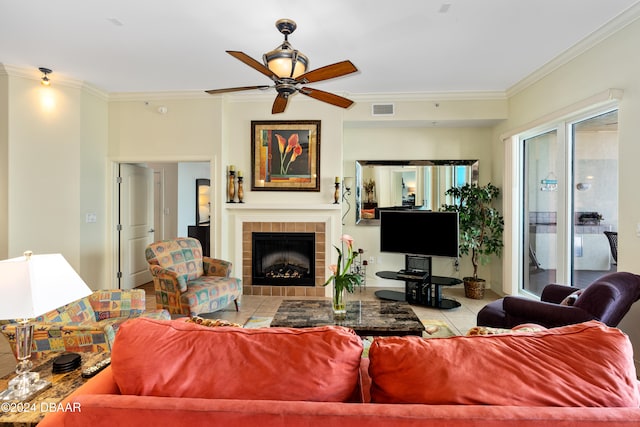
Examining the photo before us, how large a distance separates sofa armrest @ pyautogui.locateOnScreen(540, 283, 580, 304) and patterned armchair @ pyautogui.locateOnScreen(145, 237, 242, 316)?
10.4 ft

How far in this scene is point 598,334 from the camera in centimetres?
104

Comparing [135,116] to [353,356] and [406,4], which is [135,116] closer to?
[406,4]

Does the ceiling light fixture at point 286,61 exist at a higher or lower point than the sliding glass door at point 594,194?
higher

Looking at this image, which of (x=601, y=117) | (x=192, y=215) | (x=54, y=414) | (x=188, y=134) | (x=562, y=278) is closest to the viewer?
(x=54, y=414)

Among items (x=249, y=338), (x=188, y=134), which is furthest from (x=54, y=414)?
(x=188, y=134)

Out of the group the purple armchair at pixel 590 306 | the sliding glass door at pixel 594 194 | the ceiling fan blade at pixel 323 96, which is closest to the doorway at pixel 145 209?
the ceiling fan blade at pixel 323 96

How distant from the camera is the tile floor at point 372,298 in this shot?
357 cm

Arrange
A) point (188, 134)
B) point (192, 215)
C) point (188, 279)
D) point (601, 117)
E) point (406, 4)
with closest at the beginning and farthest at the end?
point (406, 4), point (601, 117), point (188, 279), point (188, 134), point (192, 215)

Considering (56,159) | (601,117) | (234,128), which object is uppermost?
(234,128)

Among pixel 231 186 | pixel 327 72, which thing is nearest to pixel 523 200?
pixel 327 72

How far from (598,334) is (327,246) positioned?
3.87 meters

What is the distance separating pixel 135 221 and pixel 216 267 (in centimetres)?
199

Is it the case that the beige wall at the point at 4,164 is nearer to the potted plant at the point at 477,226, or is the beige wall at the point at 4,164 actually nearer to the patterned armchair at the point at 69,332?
the patterned armchair at the point at 69,332

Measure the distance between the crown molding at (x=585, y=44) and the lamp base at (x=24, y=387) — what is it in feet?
14.2
